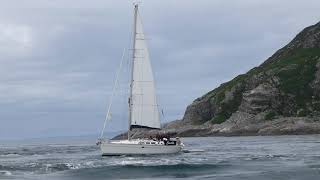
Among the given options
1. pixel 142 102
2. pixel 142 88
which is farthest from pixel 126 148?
pixel 142 88

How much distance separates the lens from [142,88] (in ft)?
317

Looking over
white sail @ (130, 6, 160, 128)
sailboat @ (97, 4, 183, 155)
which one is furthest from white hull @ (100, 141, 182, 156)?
white sail @ (130, 6, 160, 128)

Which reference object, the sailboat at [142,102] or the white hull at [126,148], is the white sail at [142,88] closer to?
the sailboat at [142,102]

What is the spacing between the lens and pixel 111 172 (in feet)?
222

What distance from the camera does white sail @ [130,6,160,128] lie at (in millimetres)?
95750

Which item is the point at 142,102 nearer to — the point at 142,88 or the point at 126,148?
the point at 142,88

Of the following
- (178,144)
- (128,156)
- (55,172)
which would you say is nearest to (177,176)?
(55,172)

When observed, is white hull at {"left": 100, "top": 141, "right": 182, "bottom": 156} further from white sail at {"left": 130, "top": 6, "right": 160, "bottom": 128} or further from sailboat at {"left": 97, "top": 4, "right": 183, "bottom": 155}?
white sail at {"left": 130, "top": 6, "right": 160, "bottom": 128}

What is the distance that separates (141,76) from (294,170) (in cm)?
3764

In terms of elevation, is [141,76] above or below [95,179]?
above

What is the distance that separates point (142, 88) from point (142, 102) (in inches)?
79.9

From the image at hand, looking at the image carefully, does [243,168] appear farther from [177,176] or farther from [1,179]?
[1,179]

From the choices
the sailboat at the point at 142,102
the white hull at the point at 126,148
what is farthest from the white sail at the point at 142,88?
the white hull at the point at 126,148

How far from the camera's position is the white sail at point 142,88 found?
314 ft
